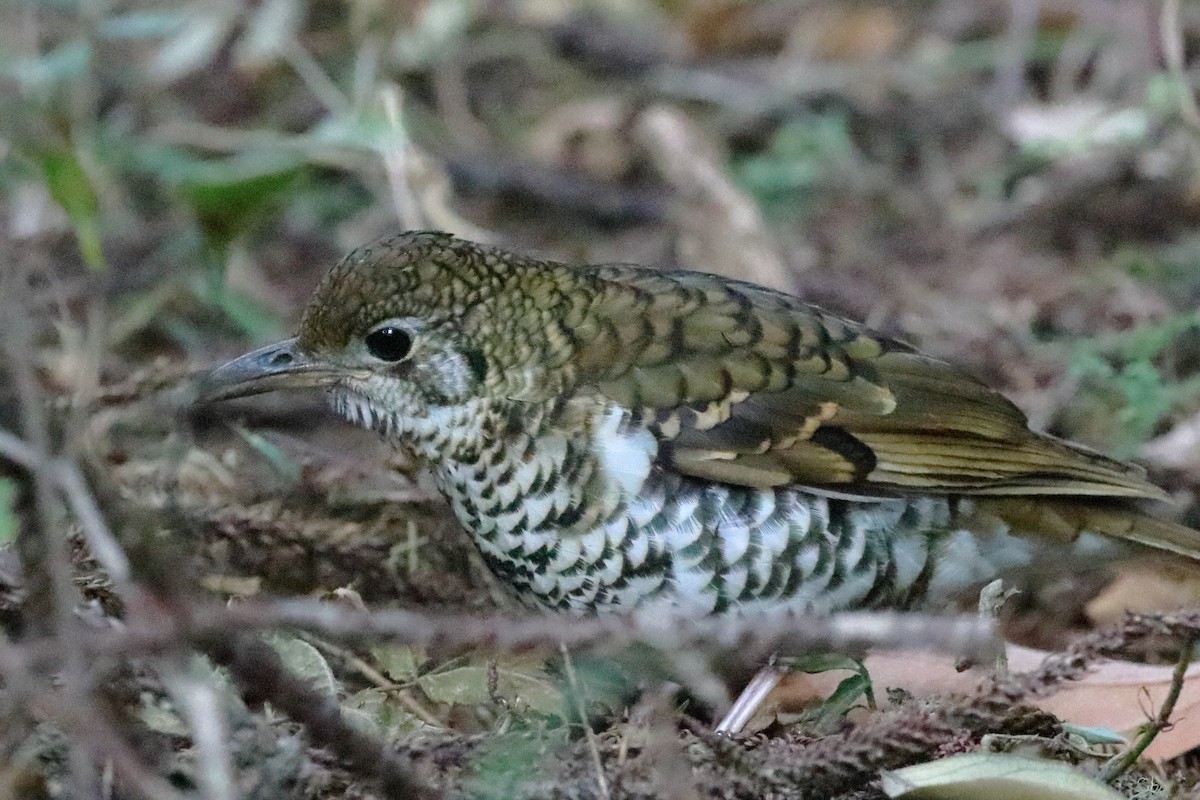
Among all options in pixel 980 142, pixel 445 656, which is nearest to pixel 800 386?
pixel 445 656

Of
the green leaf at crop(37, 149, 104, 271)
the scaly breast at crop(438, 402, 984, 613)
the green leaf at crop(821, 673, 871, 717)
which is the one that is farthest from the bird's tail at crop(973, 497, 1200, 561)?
the green leaf at crop(37, 149, 104, 271)

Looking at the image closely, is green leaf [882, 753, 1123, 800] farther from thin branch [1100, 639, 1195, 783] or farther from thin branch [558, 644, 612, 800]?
thin branch [558, 644, 612, 800]

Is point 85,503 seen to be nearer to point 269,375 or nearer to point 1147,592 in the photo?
point 269,375

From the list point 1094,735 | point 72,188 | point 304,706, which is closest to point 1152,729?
point 1094,735

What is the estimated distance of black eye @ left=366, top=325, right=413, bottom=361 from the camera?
2.79 m

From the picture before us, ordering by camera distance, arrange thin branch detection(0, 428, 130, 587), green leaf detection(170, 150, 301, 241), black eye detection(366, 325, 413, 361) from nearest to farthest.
A: 1. thin branch detection(0, 428, 130, 587)
2. black eye detection(366, 325, 413, 361)
3. green leaf detection(170, 150, 301, 241)

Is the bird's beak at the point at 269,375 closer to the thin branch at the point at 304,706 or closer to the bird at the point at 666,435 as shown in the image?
the bird at the point at 666,435

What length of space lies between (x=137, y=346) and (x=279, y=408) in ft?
2.81

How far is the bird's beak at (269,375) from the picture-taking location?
282cm

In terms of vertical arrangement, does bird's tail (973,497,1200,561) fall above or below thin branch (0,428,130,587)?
above

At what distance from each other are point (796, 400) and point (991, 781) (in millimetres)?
1061

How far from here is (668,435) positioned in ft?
9.13

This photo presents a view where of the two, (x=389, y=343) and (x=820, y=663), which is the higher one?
(x=389, y=343)

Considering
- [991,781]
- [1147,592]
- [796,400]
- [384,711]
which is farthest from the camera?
[1147,592]
